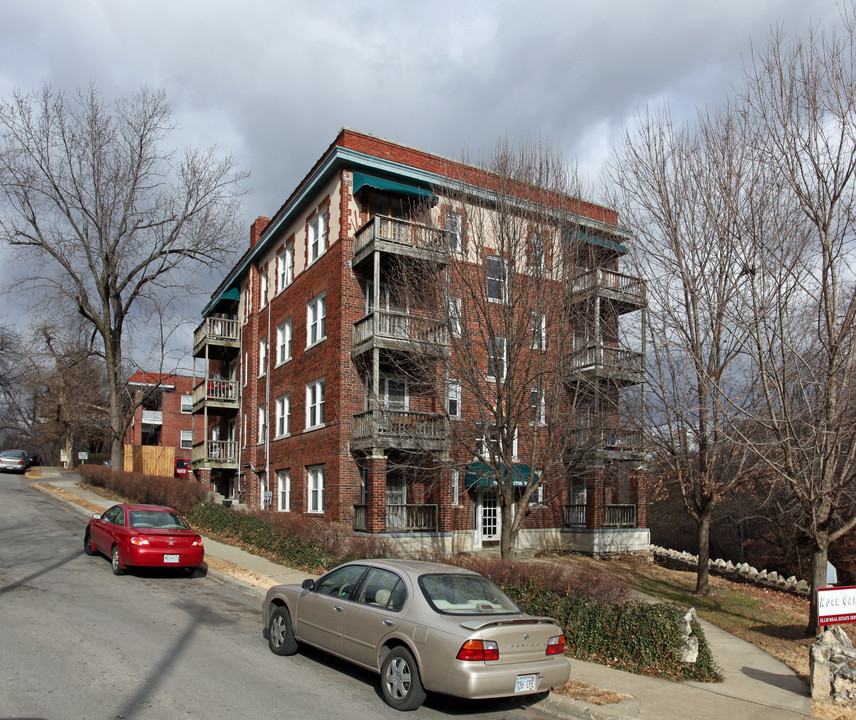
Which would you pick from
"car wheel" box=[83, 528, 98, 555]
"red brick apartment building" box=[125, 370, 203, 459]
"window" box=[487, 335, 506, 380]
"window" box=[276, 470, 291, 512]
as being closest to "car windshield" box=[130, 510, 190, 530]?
"car wheel" box=[83, 528, 98, 555]

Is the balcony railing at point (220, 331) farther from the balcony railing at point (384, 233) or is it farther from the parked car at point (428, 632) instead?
the parked car at point (428, 632)

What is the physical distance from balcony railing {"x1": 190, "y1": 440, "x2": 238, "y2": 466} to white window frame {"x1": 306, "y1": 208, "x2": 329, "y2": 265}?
36.5ft

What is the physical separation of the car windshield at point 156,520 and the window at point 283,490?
1044 cm

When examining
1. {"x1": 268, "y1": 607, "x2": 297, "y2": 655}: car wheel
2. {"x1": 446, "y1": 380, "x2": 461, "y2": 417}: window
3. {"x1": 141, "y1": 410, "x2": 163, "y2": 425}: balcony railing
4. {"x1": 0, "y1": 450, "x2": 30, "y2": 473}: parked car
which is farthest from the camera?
{"x1": 141, "y1": 410, "x2": 163, "y2": 425}: balcony railing

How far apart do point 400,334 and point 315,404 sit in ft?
22.0

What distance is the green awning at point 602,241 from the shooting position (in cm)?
1565

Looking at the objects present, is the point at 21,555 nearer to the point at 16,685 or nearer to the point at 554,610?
the point at 16,685

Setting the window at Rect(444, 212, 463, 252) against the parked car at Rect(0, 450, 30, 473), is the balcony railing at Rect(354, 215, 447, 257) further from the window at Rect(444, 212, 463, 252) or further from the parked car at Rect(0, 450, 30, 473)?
the parked car at Rect(0, 450, 30, 473)

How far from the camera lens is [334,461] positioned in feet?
71.5

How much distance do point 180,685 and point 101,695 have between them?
77cm

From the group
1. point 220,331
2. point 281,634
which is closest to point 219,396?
point 220,331

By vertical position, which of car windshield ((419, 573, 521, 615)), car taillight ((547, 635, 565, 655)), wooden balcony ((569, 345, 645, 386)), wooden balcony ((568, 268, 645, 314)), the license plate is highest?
wooden balcony ((568, 268, 645, 314))

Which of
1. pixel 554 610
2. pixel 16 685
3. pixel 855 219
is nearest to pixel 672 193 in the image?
pixel 855 219

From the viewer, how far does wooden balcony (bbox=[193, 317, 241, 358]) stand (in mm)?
33781
